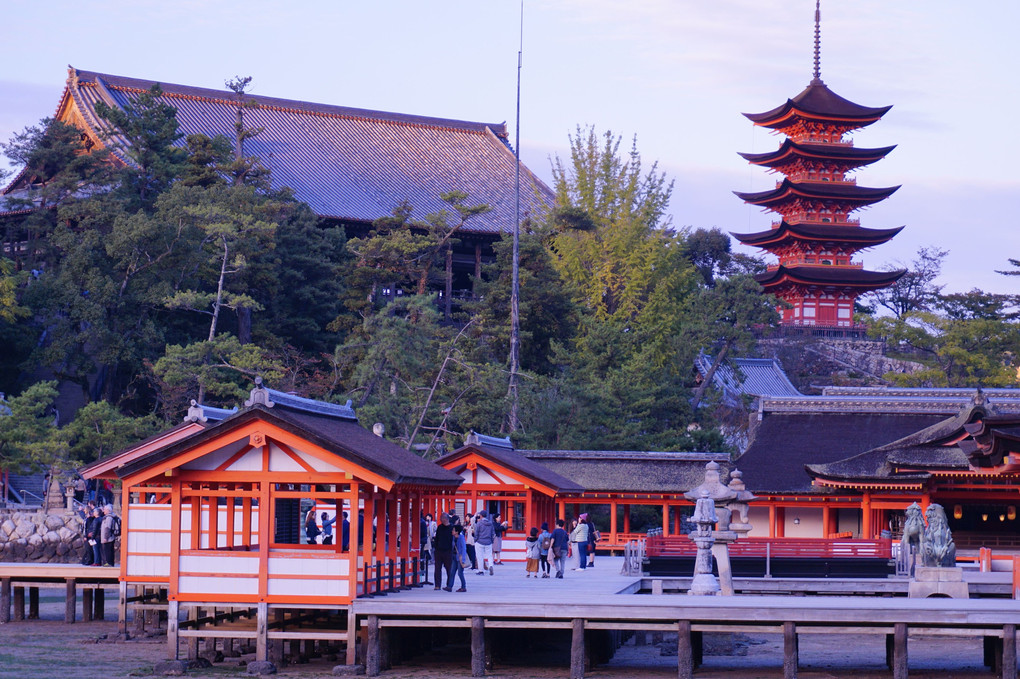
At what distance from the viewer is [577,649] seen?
18562mm

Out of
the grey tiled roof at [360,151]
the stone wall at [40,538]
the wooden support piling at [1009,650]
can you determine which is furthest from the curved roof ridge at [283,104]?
the wooden support piling at [1009,650]

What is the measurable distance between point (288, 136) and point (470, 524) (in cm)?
3227

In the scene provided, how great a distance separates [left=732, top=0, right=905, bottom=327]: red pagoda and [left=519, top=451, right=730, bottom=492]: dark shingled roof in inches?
1009

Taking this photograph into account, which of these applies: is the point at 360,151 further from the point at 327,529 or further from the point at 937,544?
the point at 937,544

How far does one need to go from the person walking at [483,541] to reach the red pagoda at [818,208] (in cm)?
3642

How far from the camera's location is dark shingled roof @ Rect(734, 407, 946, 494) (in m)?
34.7

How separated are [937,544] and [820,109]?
42.9 meters

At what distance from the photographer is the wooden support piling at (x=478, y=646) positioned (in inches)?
735

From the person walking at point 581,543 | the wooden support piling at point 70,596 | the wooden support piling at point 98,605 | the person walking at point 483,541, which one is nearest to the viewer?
the wooden support piling at point 70,596

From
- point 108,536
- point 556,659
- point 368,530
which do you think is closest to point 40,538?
point 108,536

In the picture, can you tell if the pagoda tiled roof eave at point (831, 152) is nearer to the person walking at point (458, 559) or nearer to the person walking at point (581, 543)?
the person walking at point (581, 543)

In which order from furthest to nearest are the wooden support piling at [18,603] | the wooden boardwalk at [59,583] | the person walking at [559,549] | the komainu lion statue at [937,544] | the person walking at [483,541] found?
the wooden support piling at [18,603]
the person walking at [483,541]
the person walking at [559,549]
the wooden boardwalk at [59,583]
the komainu lion statue at [937,544]

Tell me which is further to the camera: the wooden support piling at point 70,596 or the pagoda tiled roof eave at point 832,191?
the pagoda tiled roof eave at point 832,191

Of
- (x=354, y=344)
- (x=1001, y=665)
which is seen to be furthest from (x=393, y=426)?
(x=1001, y=665)
